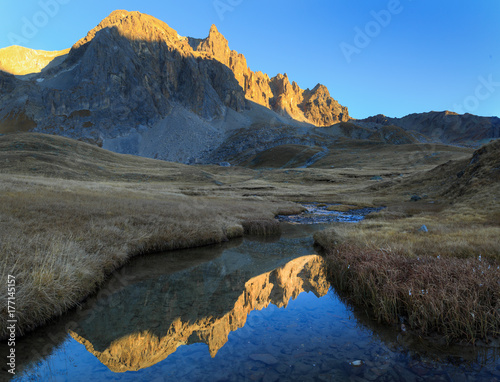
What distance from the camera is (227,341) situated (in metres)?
7.93

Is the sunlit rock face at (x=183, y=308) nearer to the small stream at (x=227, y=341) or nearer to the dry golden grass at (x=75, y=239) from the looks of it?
the small stream at (x=227, y=341)

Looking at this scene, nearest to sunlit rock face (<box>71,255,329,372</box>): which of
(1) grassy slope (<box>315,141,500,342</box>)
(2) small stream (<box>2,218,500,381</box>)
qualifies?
(2) small stream (<box>2,218,500,381</box>)

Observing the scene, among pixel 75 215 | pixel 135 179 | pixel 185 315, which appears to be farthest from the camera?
pixel 135 179

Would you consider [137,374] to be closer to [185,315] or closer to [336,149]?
[185,315]

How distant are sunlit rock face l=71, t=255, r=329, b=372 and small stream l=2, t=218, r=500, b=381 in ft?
0.11

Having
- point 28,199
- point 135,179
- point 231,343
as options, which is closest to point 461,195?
point 231,343

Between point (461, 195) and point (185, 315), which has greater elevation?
point (461, 195)

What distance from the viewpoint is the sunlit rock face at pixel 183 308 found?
753 cm

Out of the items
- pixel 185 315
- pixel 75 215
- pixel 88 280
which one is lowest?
pixel 185 315

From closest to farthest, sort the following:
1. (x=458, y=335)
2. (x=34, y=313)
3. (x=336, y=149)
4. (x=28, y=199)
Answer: (x=458, y=335)
(x=34, y=313)
(x=28, y=199)
(x=336, y=149)

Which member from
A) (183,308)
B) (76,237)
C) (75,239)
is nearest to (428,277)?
(183,308)

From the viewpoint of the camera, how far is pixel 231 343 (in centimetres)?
779

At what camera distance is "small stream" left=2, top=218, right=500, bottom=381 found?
633cm

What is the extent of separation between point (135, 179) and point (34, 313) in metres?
74.3
